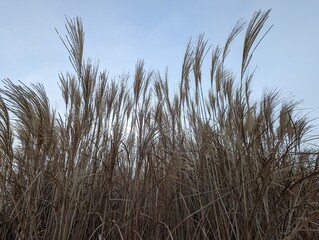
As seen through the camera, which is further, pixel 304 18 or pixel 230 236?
pixel 304 18

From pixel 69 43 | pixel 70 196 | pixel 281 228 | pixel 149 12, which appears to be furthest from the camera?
pixel 149 12

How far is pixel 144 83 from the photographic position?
2887 mm

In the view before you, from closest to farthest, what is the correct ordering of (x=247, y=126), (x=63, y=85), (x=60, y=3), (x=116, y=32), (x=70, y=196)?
(x=70, y=196)
(x=247, y=126)
(x=63, y=85)
(x=60, y=3)
(x=116, y=32)

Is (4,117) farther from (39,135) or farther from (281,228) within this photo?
(281,228)

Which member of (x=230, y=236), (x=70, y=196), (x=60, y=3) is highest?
(x=60, y=3)

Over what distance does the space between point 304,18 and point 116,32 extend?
2.47 meters

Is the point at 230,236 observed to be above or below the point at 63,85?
below

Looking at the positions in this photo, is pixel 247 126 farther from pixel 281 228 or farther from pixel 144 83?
pixel 144 83

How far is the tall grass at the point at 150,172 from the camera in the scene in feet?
6.61

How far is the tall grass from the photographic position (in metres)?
2.02

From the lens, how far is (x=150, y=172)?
Answer: 2.16 meters

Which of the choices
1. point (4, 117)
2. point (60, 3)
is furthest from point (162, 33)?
point (4, 117)

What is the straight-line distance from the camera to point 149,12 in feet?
14.0

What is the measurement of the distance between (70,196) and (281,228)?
1309 millimetres
